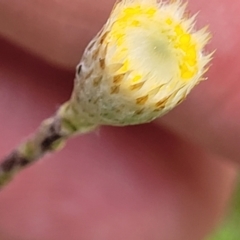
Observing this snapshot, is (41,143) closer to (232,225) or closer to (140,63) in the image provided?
(140,63)

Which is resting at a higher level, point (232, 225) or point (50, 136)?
point (50, 136)

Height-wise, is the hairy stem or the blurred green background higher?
the hairy stem

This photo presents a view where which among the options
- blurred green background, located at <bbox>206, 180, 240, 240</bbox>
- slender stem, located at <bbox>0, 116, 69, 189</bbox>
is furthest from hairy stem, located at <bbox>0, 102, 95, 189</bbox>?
blurred green background, located at <bbox>206, 180, 240, 240</bbox>

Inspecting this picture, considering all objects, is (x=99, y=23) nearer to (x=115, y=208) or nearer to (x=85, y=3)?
(x=85, y=3)

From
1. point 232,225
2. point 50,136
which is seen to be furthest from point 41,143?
point 232,225

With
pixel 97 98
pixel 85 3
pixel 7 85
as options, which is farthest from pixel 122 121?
pixel 7 85

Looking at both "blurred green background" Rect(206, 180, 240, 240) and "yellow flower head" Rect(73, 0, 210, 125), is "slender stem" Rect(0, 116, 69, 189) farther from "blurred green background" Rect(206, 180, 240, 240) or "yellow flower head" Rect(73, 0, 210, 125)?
"blurred green background" Rect(206, 180, 240, 240)

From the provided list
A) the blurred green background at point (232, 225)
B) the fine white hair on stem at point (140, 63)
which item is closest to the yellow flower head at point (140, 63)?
the fine white hair on stem at point (140, 63)

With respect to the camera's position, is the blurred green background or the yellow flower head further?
the blurred green background
